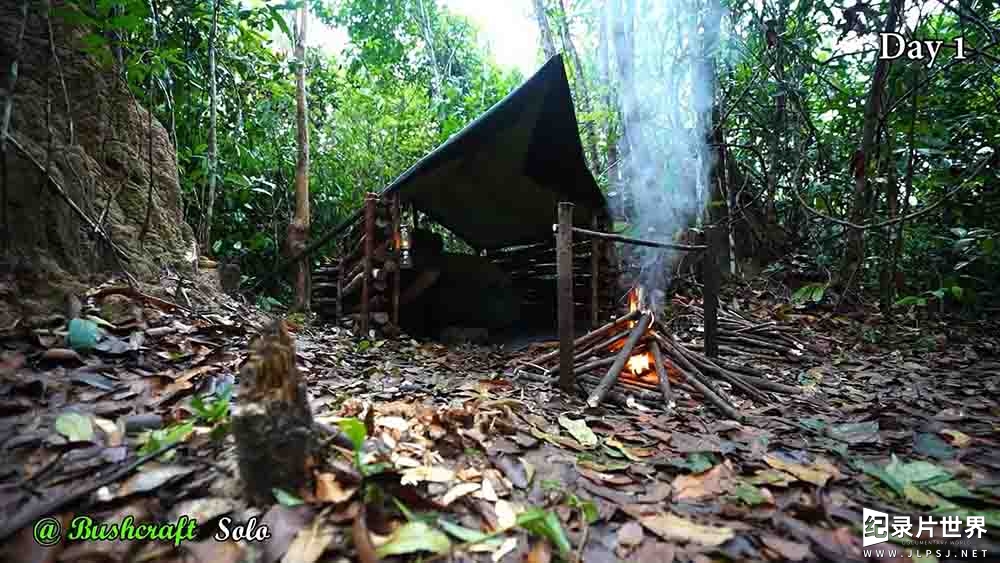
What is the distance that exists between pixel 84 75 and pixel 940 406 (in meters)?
5.47

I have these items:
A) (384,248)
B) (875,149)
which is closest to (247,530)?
Answer: (384,248)

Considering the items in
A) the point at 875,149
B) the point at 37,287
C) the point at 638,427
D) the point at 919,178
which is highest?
the point at 875,149

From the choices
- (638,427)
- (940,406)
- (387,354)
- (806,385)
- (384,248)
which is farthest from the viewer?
(384,248)

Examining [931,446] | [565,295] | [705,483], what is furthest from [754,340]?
[705,483]

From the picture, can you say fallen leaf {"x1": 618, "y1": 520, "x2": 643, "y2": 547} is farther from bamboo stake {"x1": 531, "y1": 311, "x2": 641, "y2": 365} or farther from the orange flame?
bamboo stake {"x1": 531, "y1": 311, "x2": 641, "y2": 365}

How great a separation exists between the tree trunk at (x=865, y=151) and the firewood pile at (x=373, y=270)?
511cm

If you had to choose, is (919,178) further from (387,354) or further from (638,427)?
(387,354)

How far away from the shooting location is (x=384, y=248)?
198 inches

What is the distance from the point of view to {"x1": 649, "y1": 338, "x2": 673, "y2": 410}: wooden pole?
9.02 ft

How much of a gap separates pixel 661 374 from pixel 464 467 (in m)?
1.83

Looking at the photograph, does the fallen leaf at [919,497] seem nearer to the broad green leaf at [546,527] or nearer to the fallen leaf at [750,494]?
the fallen leaf at [750,494]

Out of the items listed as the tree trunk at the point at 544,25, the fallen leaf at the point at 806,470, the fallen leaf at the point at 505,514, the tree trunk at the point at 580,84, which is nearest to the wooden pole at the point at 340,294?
the fallen leaf at the point at 505,514

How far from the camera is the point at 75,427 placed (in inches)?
54.1

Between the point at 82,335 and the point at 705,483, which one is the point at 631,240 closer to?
the point at 705,483
